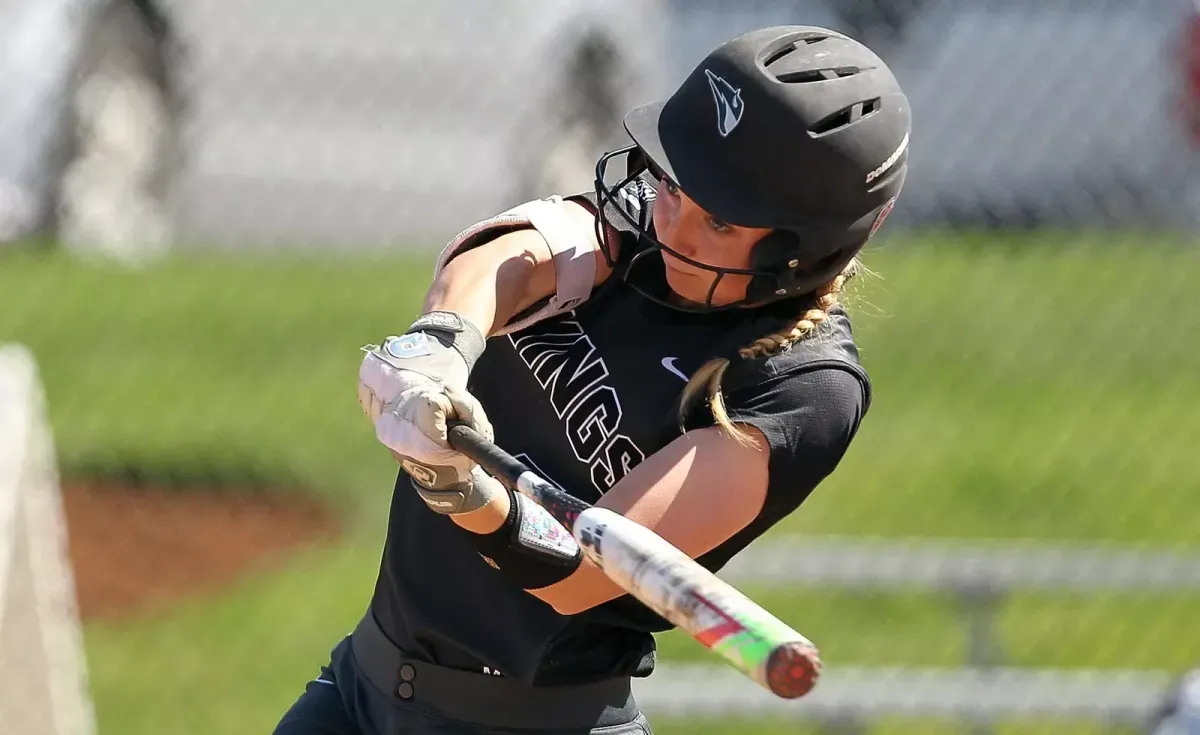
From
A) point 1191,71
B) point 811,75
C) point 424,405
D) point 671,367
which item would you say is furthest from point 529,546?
point 1191,71

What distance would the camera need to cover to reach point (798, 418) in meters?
2.62

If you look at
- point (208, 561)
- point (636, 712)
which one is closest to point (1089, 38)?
point (208, 561)

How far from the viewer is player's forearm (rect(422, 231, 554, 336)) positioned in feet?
8.78

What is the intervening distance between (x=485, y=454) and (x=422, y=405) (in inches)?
4.1

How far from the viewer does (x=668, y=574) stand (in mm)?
1992

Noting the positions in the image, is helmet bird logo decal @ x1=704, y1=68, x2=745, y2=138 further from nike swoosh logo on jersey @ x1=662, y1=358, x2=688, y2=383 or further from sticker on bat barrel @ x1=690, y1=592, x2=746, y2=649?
sticker on bat barrel @ x1=690, y1=592, x2=746, y2=649

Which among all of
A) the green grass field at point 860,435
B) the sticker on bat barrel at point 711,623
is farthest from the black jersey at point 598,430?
the green grass field at point 860,435

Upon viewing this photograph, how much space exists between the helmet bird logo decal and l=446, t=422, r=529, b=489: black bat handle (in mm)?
593

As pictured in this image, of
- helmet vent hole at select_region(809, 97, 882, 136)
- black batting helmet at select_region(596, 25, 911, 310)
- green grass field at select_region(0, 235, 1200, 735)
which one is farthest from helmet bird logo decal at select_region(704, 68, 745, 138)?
green grass field at select_region(0, 235, 1200, 735)

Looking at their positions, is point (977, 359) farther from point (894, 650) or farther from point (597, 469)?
point (597, 469)

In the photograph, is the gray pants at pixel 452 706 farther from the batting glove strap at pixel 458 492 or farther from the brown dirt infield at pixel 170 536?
the brown dirt infield at pixel 170 536

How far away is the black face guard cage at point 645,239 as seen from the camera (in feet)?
8.53

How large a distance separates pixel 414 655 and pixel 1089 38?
6486mm

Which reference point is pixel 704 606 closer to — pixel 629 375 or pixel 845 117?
pixel 629 375
